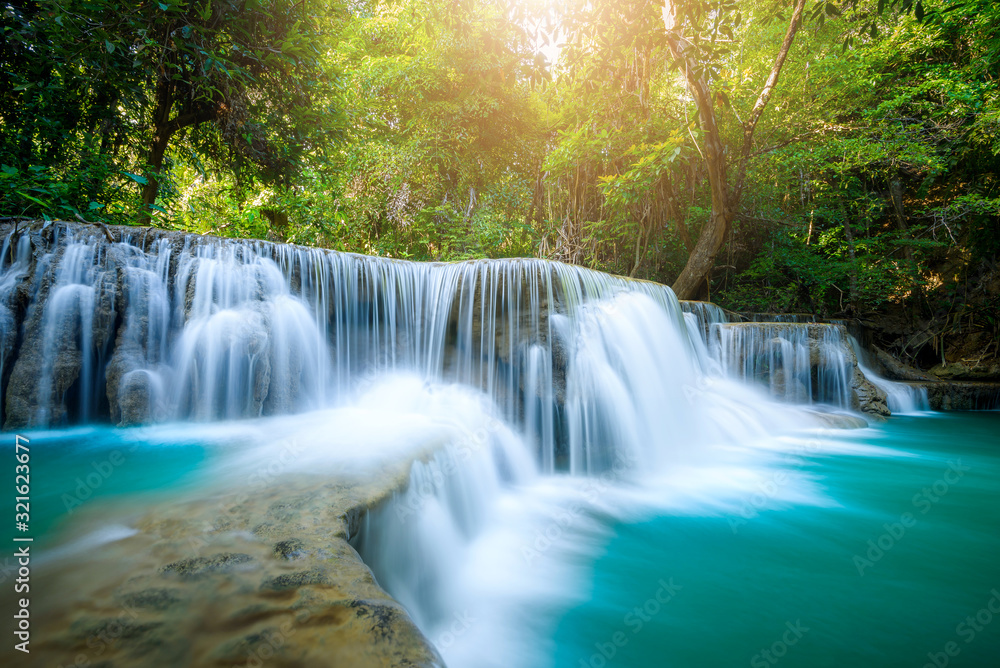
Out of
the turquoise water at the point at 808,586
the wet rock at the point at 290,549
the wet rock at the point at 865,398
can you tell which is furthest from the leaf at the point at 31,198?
the wet rock at the point at 865,398

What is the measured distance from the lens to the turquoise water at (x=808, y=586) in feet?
7.00

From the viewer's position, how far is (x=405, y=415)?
4488 mm

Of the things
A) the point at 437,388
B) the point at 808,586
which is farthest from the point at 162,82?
the point at 808,586

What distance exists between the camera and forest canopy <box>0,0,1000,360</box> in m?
6.74

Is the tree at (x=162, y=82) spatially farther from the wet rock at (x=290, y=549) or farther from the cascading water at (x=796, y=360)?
the cascading water at (x=796, y=360)

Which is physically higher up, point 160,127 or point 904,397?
point 160,127

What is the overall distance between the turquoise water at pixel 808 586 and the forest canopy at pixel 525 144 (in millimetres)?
4937

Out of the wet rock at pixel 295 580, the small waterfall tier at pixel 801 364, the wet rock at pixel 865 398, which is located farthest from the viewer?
the small waterfall tier at pixel 801 364

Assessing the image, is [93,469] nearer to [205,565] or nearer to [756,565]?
[205,565]

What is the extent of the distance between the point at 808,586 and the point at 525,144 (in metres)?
13.5

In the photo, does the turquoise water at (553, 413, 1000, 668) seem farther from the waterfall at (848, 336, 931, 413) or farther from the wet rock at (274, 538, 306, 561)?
the waterfall at (848, 336, 931, 413)

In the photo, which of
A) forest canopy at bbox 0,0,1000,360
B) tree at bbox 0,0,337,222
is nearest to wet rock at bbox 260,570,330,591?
forest canopy at bbox 0,0,1000,360

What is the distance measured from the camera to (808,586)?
267 cm

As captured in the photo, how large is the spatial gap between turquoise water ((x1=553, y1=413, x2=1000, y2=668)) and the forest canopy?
4.94 meters
